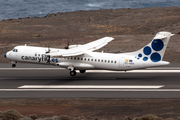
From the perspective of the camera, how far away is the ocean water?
148375 millimetres

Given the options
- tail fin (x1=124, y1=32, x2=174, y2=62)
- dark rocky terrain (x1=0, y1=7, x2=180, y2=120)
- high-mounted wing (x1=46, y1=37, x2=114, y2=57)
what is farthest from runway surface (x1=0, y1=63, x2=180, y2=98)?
high-mounted wing (x1=46, y1=37, x2=114, y2=57)

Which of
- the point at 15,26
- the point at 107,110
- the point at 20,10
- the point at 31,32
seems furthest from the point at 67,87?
the point at 20,10

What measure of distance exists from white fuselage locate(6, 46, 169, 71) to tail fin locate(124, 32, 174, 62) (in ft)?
1.59

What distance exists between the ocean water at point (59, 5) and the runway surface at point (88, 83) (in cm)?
9907

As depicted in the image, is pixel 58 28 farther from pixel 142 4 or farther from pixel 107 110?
pixel 142 4

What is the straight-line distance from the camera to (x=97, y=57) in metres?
39.6

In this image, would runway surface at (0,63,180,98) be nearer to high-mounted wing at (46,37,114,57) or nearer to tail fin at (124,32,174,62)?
tail fin at (124,32,174,62)

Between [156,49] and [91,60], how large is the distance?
25.9ft

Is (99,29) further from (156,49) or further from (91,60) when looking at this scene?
(156,49)

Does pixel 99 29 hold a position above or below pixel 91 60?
above

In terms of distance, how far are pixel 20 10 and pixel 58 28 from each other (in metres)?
78.1

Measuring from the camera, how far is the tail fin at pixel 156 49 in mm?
36903

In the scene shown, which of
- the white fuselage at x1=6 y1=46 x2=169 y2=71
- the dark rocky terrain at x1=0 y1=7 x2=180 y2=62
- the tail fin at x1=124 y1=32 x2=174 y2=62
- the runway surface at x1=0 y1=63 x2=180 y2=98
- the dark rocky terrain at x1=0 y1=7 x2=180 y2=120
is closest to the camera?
the dark rocky terrain at x1=0 y1=7 x2=180 y2=120

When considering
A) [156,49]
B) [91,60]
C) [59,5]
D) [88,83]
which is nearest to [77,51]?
[91,60]
